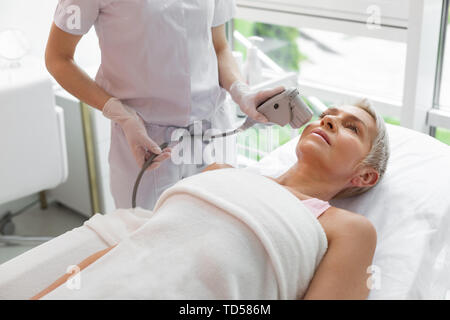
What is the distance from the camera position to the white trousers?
1.65 meters

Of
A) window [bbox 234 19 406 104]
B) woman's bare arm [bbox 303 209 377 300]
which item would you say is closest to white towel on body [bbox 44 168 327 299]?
woman's bare arm [bbox 303 209 377 300]

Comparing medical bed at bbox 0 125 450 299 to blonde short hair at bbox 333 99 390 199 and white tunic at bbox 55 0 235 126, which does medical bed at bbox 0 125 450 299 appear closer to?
blonde short hair at bbox 333 99 390 199

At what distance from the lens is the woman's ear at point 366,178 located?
153 cm

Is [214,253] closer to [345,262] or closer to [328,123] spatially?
[345,262]

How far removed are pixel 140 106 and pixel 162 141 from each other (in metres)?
0.12

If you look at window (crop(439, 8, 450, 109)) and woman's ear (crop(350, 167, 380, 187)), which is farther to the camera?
window (crop(439, 8, 450, 109))

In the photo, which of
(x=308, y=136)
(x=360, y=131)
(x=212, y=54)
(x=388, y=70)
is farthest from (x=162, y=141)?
(x=388, y=70)

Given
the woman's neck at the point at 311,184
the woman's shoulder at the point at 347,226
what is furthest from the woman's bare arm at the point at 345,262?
the woman's neck at the point at 311,184

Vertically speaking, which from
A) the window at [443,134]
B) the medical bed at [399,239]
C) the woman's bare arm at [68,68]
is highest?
the woman's bare arm at [68,68]

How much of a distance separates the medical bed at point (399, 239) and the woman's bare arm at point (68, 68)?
352 mm

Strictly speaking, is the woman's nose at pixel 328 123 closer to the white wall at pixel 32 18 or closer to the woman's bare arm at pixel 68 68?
the woman's bare arm at pixel 68 68

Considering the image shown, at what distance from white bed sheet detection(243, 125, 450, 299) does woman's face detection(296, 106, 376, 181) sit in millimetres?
127

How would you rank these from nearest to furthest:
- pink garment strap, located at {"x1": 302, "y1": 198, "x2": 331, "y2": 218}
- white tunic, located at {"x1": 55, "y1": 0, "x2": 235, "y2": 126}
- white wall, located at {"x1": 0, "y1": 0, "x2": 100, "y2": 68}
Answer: pink garment strap, located at {"x1": 302, "y1": 198, "x2": 331, "y2": 218}
white tunic, located at {"x1": 55, "y1": 0, "x2": 235, "y2": 126}
white wall, located at {"x1": 0, "y1": 0, "x2": 100, "y2": 68}

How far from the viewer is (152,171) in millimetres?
1636
